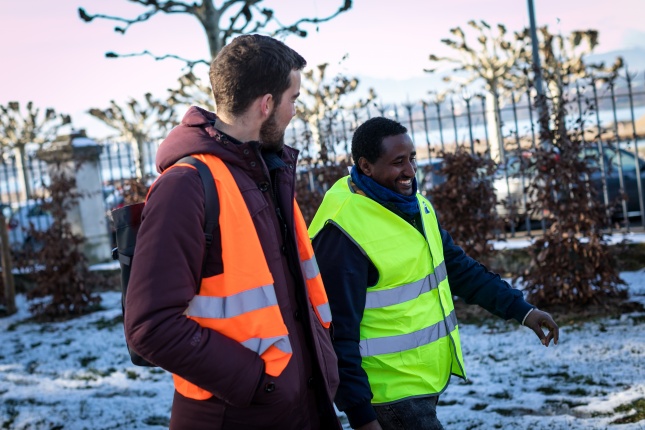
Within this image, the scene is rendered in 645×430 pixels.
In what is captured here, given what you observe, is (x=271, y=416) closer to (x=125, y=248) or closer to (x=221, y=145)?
(x=125, y=248)

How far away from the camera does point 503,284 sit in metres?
3.28

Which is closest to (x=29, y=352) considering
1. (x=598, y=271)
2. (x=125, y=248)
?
(x=598, y=271)

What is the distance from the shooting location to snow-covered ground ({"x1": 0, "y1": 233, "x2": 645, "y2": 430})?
4602 mm

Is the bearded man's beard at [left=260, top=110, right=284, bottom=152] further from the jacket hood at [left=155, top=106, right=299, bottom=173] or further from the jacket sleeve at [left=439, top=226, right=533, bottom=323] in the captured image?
the jacket sleeve at [left=439, top=226, right=533, bottom=323]

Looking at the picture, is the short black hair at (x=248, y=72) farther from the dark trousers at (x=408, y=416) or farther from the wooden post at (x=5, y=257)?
the wooden post at (x=5, y=257)

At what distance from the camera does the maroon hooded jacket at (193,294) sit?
1.95 meters

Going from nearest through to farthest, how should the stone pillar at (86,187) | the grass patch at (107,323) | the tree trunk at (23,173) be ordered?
1. the grass patch at (107,323)
2. the stone pillar at (86,187)
3. the tree trunk at (23,173)

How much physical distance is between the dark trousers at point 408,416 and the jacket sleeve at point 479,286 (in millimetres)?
594

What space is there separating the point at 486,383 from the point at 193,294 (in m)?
3.73

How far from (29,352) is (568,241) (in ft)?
17.3

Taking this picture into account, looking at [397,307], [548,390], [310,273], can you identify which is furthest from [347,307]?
[548,390]

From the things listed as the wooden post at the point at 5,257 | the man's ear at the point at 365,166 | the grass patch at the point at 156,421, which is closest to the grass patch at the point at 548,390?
the grass patch at the point at 156,421

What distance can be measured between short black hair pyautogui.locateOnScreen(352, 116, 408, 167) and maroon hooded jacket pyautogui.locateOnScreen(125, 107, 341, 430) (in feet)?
2.20

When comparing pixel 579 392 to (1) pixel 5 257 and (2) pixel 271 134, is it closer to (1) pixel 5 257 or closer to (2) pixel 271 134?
(2) pixel 271 134
